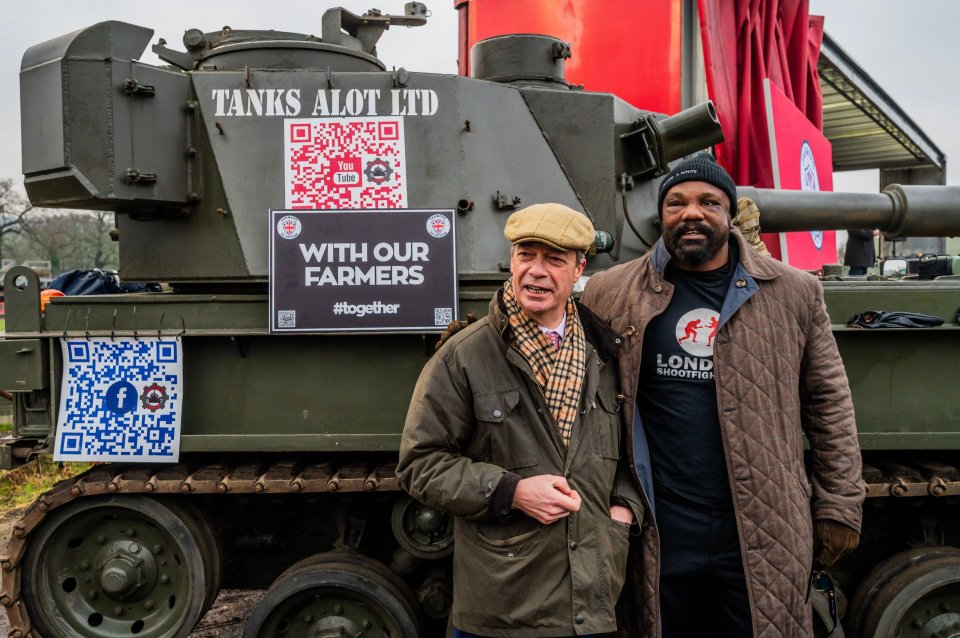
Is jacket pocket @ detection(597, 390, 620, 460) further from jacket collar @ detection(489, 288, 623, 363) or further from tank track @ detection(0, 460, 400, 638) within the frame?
tank track @ detection(0, 460, 400, 638)

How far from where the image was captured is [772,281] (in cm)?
269

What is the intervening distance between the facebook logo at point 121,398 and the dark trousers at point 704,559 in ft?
8.28

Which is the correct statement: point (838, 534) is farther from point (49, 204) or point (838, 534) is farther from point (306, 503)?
point (49, 204)

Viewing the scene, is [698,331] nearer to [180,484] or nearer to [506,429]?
[506,429]

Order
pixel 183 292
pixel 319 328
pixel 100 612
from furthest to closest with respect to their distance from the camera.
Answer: pixel 183 292 < pixel 100 612 < pixel 319 328

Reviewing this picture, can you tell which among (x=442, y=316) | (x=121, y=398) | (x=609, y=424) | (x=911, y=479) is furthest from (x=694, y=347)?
(x=121, y=398)

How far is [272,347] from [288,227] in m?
0.59

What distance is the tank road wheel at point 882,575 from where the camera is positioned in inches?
153

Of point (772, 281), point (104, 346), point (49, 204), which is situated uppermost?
point (49, 204)

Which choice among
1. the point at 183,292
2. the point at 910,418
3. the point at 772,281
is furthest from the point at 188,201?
the point at 910,418

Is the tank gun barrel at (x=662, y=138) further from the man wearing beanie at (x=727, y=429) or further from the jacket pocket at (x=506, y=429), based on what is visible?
the jacket pocket at (x=506, y=429)

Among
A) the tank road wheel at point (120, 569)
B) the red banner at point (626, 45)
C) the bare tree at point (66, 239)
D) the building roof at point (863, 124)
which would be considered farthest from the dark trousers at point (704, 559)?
the bare tree at point (66, 239)

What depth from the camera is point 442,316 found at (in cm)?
371

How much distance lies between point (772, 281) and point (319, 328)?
6.64 ft
